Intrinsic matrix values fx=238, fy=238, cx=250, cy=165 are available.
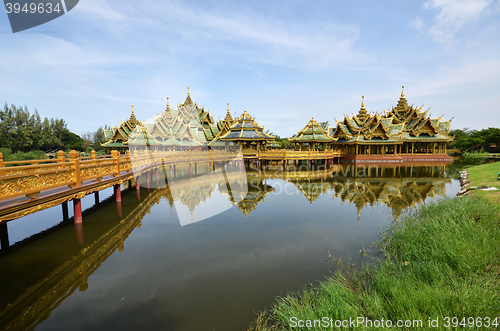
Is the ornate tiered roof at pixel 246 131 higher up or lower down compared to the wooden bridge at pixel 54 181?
higher up

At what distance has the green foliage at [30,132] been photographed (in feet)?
157

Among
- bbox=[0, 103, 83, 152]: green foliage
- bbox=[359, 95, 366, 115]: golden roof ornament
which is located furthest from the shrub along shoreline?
bbox=[0, 103, 83, 152]: green foliage

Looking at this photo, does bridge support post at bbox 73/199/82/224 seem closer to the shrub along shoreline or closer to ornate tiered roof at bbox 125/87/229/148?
the shrub along shoreline

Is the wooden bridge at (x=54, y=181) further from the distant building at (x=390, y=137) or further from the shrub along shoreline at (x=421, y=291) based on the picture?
the distant building at (x=390, y=137)

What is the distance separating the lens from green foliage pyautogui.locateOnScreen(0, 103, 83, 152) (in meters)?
47.8

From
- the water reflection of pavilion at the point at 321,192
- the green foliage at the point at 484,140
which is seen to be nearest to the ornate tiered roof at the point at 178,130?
the water reflection of pavilion at the point at 321,192

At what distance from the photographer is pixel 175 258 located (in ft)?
22.6

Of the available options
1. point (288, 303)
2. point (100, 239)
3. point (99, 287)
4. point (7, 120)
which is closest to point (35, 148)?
point (7, 120)

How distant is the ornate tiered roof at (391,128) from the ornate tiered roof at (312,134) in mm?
6941

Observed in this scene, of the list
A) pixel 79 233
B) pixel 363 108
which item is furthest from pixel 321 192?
pixel 363 108

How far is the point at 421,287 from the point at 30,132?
67883mm

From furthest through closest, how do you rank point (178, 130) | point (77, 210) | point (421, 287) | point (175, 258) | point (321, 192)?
1. point (178, 130)
2. point (321, 192)
3. point (77, 210)
4. point (175, 258)
5. point (421, 287)

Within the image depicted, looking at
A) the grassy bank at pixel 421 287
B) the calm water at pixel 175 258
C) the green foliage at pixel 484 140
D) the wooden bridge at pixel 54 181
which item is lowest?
the calm water at pixel 175 258

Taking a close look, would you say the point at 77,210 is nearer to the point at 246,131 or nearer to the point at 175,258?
the point at 175,258
